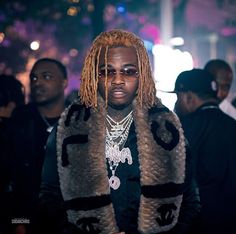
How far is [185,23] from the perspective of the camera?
45.3 m

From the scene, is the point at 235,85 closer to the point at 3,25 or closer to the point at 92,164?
the point at 3,25

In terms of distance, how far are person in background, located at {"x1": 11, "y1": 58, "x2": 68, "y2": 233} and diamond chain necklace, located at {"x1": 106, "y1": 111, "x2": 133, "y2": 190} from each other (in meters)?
1.35

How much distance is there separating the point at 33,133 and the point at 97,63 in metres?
2.00

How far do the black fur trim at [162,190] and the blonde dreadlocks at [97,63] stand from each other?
56cm

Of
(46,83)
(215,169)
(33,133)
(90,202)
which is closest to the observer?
(90,202)

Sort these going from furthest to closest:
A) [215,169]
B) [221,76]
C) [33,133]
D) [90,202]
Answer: [221,76]
[33,133]
[215,169]
[90,202]

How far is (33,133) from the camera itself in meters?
5.12

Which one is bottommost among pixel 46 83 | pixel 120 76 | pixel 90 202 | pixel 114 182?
pixel 90 202

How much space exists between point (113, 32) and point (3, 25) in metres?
17.1

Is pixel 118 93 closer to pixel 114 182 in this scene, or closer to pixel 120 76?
pixel 120 76

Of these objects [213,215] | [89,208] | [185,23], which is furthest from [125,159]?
[185,23]

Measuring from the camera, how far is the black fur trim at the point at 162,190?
3.19 metres

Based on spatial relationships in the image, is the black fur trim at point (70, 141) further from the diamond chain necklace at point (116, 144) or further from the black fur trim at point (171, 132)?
the black fur trim at point (171, 132)

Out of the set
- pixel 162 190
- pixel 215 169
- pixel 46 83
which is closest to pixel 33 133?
pixel 46 83
